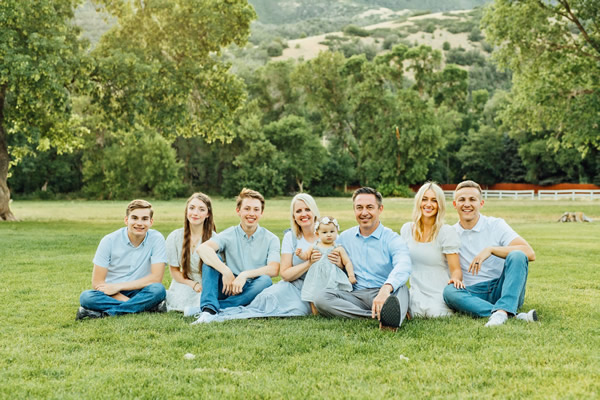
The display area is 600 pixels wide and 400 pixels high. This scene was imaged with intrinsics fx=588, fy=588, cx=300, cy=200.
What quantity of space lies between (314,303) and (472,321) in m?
1.66

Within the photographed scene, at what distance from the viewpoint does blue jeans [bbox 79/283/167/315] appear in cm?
658

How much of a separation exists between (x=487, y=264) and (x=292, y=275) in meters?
2.23

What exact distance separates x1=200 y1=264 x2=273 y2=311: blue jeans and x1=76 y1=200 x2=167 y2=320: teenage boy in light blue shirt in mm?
656

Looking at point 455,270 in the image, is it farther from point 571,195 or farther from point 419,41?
point 419,41

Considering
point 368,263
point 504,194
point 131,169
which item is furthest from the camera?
point 504,194

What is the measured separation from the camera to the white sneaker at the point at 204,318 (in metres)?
6.16

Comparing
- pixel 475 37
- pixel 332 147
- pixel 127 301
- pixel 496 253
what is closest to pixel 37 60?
pixel 127 301

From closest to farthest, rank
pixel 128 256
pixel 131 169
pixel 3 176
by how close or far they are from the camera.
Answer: pixel 128 256
pixel 3 176
pixel 131 169

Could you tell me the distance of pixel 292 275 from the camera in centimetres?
657

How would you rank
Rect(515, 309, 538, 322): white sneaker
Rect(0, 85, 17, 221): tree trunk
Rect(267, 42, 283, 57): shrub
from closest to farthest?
Rect(515, 309, 538, 322): white sneaker, Rect(0, 85, 17, 221): tree trunk, Rect(267, 42, 283, 57): shrub

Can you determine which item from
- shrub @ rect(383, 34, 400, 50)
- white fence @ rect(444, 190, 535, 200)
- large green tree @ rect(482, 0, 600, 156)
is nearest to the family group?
large green tree @ rect(482, 0, 600, 156)

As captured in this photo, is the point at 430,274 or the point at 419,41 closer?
the point at 430,274

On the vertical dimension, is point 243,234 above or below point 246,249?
above

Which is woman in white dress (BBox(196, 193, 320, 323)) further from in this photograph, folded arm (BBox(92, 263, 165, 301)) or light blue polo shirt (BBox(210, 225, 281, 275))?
folded arm (BBox(92, 263, 165, 301))
